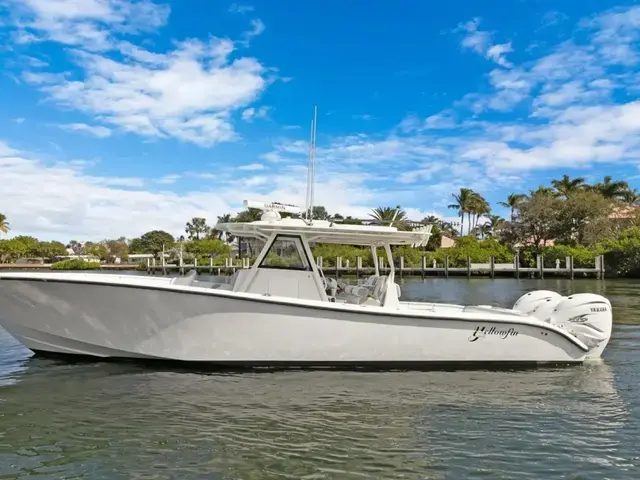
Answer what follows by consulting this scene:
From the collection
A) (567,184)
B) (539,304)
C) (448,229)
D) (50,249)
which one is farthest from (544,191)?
(50,249)

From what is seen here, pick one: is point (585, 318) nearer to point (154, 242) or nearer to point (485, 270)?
point (485, 270)

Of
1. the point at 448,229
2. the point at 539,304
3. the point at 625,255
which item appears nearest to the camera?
the point at 539,304

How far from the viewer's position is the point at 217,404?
6500 mm

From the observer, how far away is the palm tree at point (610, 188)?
6063 centimetres

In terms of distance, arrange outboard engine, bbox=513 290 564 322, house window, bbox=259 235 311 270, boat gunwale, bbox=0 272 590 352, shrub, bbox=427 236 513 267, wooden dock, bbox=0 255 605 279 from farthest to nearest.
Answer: shrub, bbox=427 236 513 267, wooden dock, bbox=0 255 605 279, outboard engine, bbox=513 290 564 322, house window, bbox=259 235 311 270, boat gunwale, bbox=0 272 590 352

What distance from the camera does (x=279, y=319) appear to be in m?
7.65

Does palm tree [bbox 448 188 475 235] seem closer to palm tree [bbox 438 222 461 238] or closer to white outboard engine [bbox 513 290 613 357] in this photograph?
palm tree [bbox 438 222 461 238]

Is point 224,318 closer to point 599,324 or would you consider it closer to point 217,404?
point 217,404

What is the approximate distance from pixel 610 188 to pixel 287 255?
6222cm

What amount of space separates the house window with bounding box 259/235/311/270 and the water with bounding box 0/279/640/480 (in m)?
1.60

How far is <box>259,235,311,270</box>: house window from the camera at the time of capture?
27.3 ft

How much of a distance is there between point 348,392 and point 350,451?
1.96 m

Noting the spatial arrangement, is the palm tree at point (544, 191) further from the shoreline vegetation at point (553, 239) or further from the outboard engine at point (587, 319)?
the outboard engine at point (587, 319)

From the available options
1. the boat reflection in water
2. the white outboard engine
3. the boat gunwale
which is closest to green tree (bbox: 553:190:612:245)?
the white outboard engine
